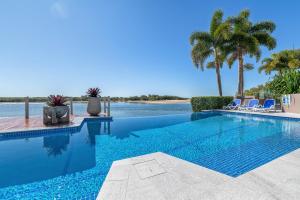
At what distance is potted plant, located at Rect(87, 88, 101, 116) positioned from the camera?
10.8m

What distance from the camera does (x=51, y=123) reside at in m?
7.65

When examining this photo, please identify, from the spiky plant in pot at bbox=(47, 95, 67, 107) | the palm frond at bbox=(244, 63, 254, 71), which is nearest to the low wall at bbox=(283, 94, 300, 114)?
the palm frond at bbox=(244, 63, 254, 71)

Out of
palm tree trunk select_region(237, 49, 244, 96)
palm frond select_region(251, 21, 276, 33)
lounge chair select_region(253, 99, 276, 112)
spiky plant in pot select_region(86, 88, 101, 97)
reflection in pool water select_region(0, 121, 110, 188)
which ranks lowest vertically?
reflection in pool water select_region(0, 121, 110, 188)

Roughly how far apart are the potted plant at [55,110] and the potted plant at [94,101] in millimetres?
2713

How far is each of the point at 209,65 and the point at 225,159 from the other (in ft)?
67.1

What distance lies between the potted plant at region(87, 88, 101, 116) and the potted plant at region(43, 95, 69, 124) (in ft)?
8.90

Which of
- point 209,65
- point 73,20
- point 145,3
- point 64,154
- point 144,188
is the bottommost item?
point 64,154

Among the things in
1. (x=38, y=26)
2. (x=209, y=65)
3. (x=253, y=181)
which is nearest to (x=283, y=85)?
(x=209, y=65)

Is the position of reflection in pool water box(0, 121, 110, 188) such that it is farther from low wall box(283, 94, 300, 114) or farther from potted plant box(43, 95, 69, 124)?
low wall box(283, 94, 300, 114)

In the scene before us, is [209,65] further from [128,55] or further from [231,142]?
[231,142]

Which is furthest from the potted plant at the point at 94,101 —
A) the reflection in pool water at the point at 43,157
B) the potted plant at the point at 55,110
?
the reflection in pool water at the point at 43,157

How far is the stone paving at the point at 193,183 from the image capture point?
6.94 feet

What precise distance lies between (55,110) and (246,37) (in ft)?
59.0

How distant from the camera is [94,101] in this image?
428 inches
